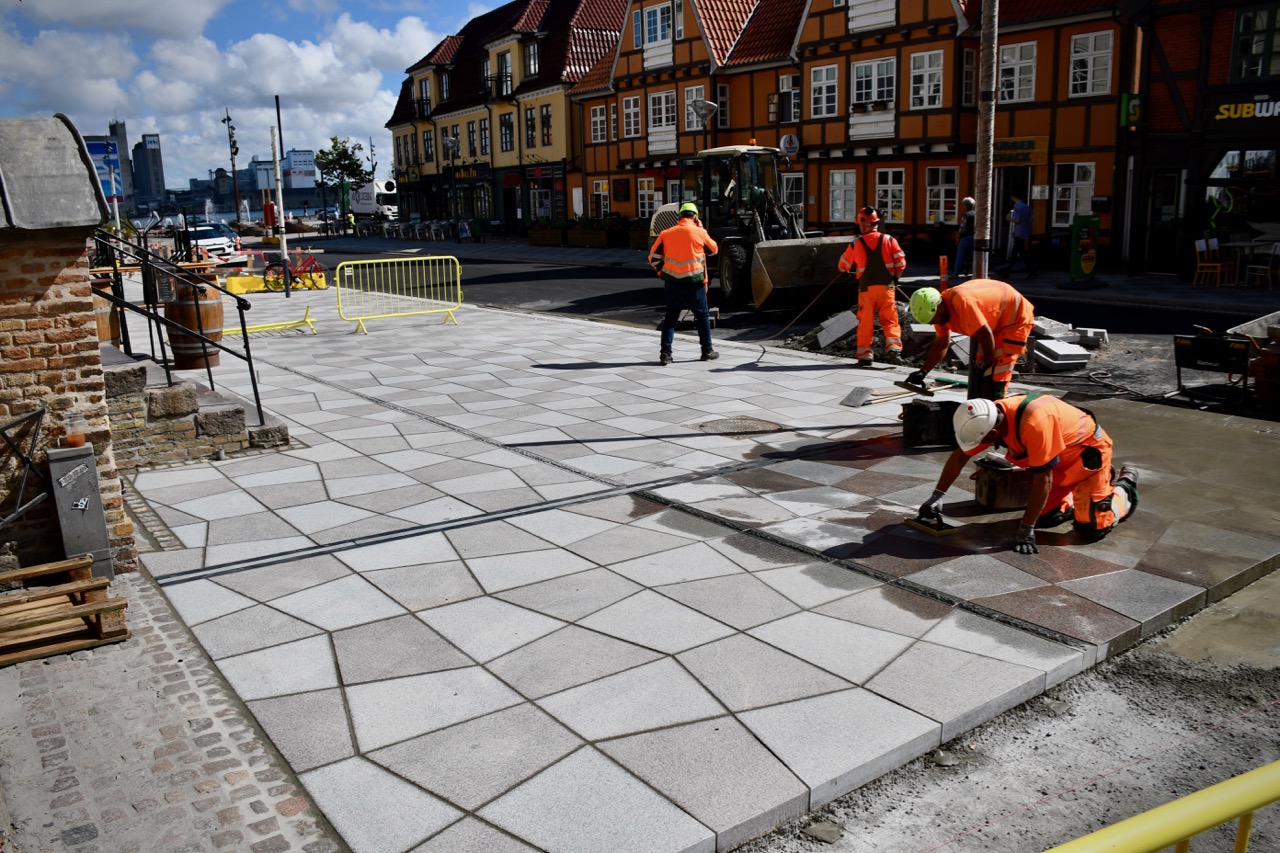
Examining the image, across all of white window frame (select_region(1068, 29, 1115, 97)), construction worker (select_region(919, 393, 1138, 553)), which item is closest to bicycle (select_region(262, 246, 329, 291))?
white window frame (select_region(1068, 29, 1115, 97))

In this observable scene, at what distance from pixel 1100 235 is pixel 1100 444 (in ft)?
65.9

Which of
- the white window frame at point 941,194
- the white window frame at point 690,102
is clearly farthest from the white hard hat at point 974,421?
the white window frame at point 690,102

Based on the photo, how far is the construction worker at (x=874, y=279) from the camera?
40.1 feet

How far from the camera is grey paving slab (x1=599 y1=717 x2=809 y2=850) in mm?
3609

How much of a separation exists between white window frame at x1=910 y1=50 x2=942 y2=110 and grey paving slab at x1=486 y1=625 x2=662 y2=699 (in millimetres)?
25010

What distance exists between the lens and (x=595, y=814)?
3.62m

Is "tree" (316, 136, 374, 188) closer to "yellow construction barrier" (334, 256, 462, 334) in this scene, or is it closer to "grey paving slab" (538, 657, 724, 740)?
"yellow construction barrier" (334, 256, 462, 334)

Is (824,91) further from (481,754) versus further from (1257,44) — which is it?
(481,754)

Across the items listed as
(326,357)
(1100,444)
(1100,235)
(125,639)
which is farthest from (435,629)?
(1100,235)

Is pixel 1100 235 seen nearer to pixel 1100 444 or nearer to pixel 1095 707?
pixel 1100 444

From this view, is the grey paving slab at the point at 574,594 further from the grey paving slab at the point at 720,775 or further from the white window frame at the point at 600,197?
the white window frame at the point at 600,197

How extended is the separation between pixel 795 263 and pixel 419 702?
12.7 metres

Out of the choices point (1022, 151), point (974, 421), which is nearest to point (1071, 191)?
point (1022, 151)

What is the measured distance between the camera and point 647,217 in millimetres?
38562
